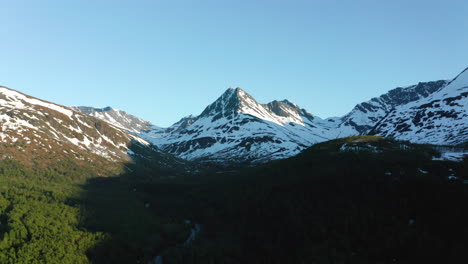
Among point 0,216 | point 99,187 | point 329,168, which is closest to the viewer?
point 0,216

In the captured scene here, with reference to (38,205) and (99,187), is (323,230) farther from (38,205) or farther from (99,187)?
(99,187)

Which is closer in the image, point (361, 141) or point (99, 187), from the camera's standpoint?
point (99, 187)

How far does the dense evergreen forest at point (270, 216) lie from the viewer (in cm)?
8719

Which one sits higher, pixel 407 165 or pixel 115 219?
pixel 407 165

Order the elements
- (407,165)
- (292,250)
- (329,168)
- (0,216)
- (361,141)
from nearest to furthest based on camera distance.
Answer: (292,250) → (0,216) → (407,165) → (329,168) → (361,141)

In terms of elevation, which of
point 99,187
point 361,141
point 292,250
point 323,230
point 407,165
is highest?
point 361,141

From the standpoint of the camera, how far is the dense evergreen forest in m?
87.2

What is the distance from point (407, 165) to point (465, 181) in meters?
23.7

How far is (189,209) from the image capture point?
14450cm

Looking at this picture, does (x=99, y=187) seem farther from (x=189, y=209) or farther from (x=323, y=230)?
(x=323, y=230)

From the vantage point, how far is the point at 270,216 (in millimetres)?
122375

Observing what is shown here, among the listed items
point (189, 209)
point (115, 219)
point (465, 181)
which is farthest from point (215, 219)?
point (465, 181)

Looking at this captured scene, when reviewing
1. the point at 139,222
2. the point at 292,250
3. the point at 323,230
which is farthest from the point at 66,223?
the point at 323,230

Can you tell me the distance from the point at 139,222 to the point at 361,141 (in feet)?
405
